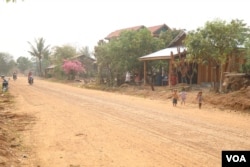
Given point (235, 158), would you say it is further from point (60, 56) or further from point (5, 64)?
point (5, 64)

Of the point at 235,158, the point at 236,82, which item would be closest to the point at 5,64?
the point at 236,82

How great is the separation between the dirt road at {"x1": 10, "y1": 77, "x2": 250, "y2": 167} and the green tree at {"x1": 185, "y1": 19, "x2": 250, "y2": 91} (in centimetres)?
554

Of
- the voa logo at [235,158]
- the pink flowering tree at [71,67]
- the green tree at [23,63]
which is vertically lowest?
the voa logo at [235,158]

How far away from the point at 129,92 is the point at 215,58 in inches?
337

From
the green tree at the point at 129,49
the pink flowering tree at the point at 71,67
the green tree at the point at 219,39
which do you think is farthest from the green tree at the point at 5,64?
the green tree at the point at 219,39

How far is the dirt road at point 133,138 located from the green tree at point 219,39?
18.2 ft

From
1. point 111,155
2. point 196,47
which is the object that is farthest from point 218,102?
point 111,155

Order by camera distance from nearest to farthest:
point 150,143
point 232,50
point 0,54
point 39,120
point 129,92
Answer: point 150,143 < point 39,120 < point 232,50 < point 129,92 < point 0,54

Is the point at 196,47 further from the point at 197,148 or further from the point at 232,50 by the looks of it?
the point at 197,148

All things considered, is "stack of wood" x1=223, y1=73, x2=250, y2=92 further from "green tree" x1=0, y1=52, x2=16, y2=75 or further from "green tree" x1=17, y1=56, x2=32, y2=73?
"green tree" x1=17, y1=56, x2=32, y2=73

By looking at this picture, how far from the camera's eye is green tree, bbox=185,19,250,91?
19.1 m

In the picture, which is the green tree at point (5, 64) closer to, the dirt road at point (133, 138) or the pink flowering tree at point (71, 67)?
the pink flowering tree at point (71, 67)

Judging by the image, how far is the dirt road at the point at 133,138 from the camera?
7504 mm

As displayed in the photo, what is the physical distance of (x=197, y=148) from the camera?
8.36 meters
